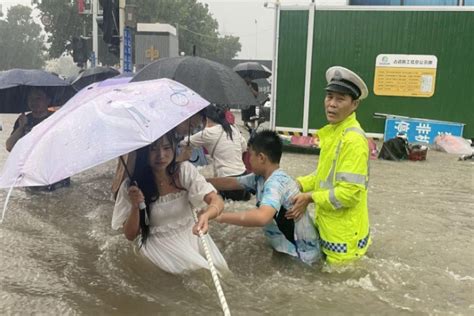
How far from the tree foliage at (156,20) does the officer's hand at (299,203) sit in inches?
1246

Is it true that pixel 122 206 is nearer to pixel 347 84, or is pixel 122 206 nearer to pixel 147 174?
pixel 147 174

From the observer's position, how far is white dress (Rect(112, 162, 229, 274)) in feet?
Result: 11.4

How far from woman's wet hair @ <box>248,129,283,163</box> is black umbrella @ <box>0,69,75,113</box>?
11.4 feet

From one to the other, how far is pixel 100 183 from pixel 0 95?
2.01m

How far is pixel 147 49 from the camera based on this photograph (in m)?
25.3

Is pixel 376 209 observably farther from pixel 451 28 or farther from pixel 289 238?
pixel 451 28


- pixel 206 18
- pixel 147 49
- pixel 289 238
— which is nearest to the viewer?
pixel 289 238

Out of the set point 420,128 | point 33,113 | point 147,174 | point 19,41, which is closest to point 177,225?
point 147,174

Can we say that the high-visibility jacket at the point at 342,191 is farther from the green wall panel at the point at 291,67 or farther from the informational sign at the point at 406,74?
the informational sign at the point at 406,74

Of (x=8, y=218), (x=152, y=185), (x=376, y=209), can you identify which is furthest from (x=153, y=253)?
(x=376, y=209)

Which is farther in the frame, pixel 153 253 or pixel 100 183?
pixel 100 183

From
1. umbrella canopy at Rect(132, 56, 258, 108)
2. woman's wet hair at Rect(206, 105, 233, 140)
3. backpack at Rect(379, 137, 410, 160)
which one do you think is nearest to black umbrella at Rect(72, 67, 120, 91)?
woman's wet hair at Rect(206, 105, 233, 140)

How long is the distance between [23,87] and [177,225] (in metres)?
3.79

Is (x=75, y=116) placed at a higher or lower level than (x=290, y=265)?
higher
